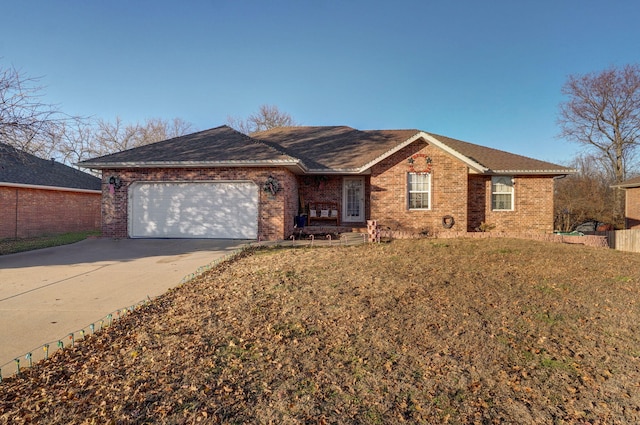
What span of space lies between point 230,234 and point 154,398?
9332 millimetres

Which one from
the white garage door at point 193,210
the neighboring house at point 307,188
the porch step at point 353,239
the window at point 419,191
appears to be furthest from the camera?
the window at point 419,191

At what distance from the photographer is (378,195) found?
12.8 m

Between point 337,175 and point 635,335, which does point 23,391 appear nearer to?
point 635,335

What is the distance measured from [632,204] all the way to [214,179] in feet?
77.0

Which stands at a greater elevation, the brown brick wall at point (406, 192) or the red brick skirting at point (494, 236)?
the brown brick wall at point (406, 192)

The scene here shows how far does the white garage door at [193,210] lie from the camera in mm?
11766

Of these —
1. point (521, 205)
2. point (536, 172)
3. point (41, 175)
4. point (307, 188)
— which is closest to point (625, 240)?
point (521, 205)

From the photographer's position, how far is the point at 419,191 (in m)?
12.7

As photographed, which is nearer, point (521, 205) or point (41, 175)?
point (521, 205)

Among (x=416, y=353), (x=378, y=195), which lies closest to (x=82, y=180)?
(x=378, y=195)

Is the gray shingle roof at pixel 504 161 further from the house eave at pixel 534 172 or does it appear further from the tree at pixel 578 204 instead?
the tree at pixel 578 204

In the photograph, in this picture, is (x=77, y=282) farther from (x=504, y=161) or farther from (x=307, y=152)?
(x=504, y=161)

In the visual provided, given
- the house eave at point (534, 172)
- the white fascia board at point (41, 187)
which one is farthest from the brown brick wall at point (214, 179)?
the house eave at point (534, 172)

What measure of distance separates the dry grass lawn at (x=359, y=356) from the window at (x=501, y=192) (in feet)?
25.3
